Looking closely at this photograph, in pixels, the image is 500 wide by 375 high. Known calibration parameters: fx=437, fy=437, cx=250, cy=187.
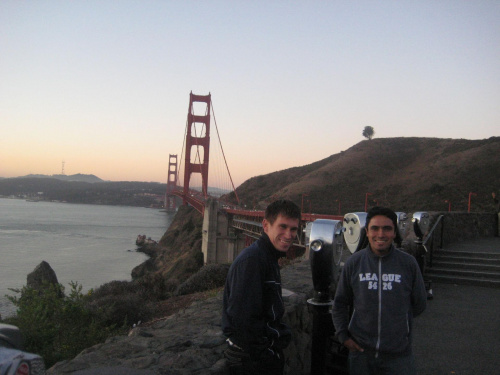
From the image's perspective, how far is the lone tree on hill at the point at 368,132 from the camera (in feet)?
232

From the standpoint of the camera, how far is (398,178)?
167 ft

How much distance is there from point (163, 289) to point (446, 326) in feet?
31.0

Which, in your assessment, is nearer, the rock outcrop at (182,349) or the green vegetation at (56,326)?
the rock outcrop at (182,349)

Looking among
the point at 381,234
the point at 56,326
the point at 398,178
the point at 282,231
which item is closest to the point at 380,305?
the point at 381,234

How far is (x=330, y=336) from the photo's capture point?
291cm

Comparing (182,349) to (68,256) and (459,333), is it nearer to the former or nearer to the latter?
(459,333)

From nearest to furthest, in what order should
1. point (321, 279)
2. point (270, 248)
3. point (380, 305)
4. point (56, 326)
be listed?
point (270, 248) < point (380, 305) < point (321, 279) < point (56, 326)

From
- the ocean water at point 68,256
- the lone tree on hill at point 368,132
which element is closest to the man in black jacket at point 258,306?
the ocean water at point 68,256

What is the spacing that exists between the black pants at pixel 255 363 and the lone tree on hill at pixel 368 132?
7162 centimetres

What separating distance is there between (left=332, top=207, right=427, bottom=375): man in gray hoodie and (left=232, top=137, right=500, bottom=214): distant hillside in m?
31.3

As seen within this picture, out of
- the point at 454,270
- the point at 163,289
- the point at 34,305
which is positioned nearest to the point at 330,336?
the point at 34,305

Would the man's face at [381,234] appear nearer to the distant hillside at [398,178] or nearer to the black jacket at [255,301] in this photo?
the black jacket at [255,301]

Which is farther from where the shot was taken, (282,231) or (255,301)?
(282,231)

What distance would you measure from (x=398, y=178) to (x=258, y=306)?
51838 millimetres
